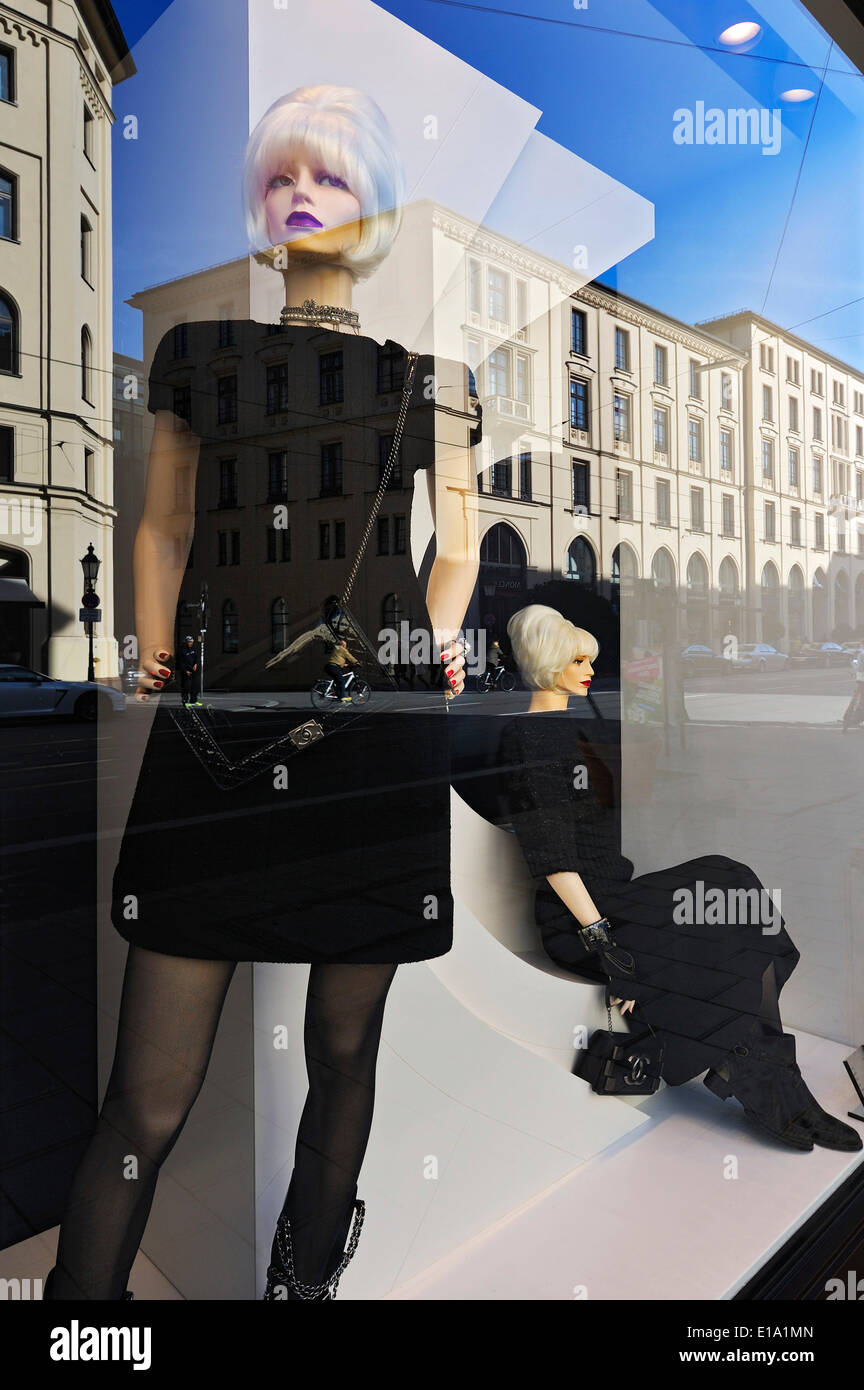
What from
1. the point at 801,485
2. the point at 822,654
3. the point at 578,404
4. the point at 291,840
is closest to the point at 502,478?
the point at 578,404

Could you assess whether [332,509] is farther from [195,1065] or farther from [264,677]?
[195,1065]

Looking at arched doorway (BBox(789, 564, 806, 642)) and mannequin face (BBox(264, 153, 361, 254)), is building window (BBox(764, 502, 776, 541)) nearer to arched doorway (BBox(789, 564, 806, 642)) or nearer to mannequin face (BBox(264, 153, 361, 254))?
arched doorway (BBox(789, 564, 806, 642))

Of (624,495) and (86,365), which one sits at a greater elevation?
(624,495)

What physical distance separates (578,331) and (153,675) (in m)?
1.25

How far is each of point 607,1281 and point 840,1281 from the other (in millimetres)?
496

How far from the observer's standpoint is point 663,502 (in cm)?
203

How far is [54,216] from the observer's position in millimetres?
726

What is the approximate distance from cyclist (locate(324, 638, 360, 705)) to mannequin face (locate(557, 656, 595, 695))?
0.73 m

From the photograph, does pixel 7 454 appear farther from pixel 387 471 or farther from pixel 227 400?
pixel 387 471

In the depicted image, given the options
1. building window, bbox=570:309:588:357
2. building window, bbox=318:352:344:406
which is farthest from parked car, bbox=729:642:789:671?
building window, bbox=318:352:344:406

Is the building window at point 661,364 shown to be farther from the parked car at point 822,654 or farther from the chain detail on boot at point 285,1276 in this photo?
the chain detail on boot at point 285,1276

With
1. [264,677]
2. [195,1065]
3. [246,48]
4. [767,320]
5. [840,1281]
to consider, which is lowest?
[840,1281]

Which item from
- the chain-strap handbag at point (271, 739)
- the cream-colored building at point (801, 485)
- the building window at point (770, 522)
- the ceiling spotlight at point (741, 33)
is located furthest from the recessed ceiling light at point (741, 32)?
the chain-strap handbag at point (271, 739)
